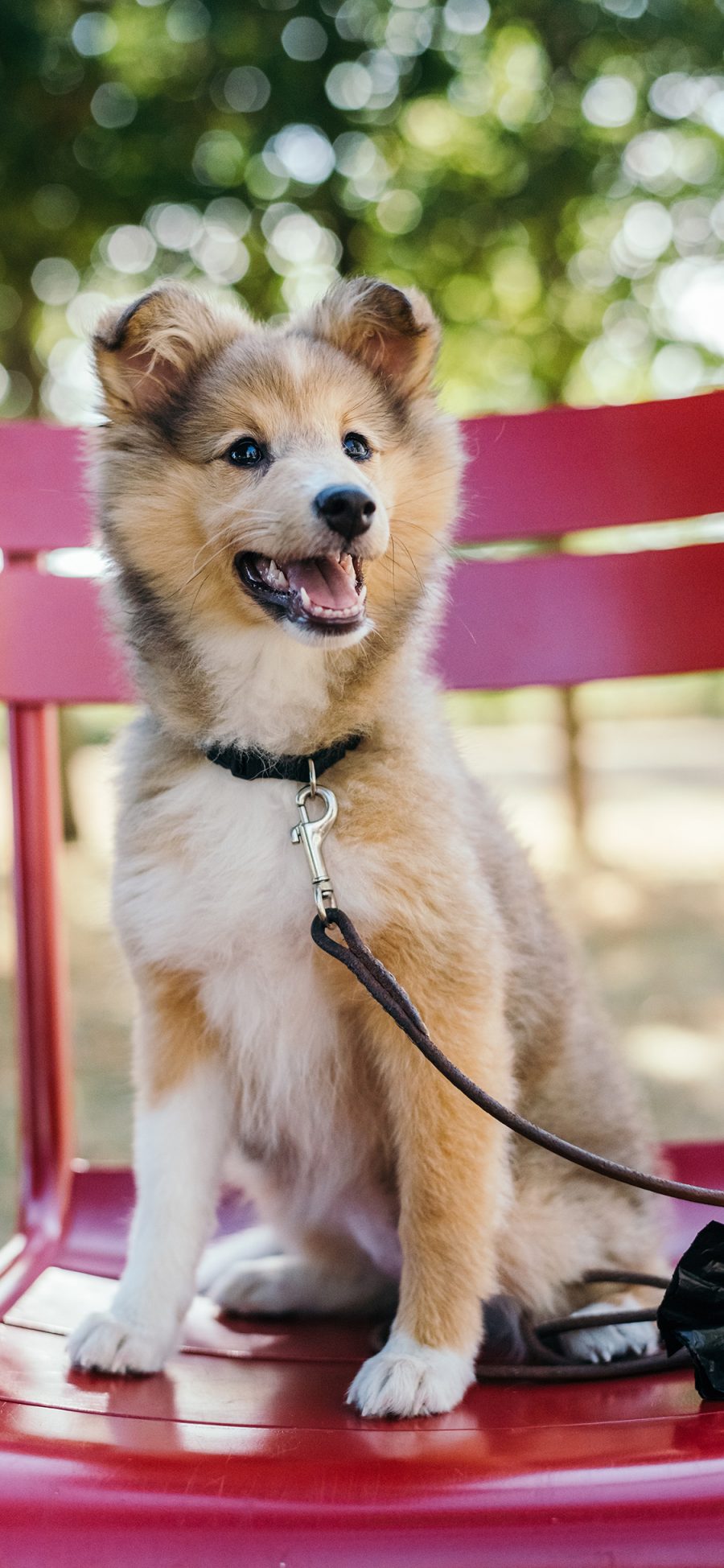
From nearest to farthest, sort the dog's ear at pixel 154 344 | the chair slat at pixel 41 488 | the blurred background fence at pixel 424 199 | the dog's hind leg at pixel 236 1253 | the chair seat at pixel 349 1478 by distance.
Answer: the chair seat at pixel 349 1478 < the dog's ear at pixel 154 344 < the dog's hind leg at pixel 236 1253 < the chair slat at pixel 41 488 < the blurred background fence at pixel 424 199

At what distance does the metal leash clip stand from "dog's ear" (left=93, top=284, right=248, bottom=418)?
66 centimetres

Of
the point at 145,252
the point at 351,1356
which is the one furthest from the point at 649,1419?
the point at 145,252

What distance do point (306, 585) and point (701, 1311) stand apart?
3.57ft

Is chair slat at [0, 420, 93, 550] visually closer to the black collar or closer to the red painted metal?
the red painted metal

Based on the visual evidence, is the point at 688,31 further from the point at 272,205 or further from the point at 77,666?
the point at 77,666

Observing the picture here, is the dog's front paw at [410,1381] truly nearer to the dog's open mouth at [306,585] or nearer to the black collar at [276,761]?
the black collar at [276,761]

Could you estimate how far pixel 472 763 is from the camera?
2.54 m

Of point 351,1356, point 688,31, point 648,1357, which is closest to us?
point 648,1357

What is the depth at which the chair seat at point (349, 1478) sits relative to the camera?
1.38m

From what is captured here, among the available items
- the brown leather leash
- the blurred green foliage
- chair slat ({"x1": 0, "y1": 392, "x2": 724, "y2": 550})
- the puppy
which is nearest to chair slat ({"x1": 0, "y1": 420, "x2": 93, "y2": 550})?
chair slat ({"x1": 0, "y1": 392, "x2": 724, "y2": 550})

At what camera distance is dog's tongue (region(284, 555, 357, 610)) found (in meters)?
1.95

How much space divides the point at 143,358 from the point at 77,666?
0.76 m

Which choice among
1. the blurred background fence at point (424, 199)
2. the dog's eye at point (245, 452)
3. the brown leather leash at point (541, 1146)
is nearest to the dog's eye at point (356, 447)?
the dog's eye at point (245, 452)

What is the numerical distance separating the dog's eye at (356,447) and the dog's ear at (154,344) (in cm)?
26
